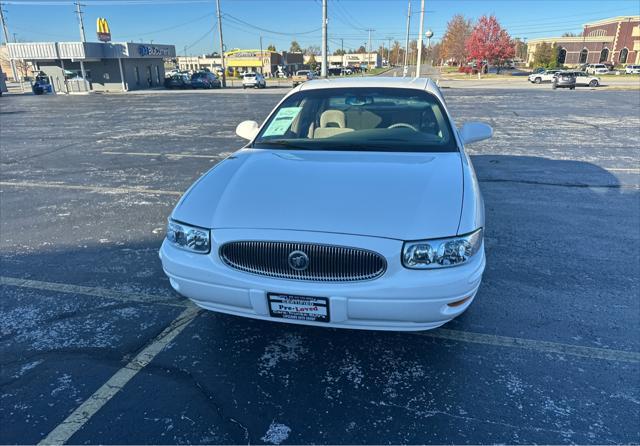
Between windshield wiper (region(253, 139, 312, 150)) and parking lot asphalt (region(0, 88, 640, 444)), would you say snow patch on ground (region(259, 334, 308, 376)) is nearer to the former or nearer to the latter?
parking lot asphalt (region(0, 88, 640, 444))

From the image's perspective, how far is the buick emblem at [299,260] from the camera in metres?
2.28

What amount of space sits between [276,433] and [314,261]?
2.89 ft

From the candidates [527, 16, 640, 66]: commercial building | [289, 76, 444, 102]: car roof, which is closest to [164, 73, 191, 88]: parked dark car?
[289, 76, 444, 102]: car roof

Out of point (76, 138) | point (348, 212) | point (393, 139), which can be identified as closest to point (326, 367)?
point (348, 212)

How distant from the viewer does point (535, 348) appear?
279cm

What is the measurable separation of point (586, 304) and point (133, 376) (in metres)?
3.25

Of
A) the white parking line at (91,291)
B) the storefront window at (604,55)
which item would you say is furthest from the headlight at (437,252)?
the storefront window at (604,55)

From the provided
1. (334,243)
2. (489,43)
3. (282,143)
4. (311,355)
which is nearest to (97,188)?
(282,143)

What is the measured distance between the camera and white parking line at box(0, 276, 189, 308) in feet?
11.1

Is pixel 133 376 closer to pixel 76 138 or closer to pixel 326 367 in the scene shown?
pixel 326 367

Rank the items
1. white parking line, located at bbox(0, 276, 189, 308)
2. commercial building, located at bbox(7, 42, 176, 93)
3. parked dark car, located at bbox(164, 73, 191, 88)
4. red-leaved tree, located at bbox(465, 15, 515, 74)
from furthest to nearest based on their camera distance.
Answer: red-leaved tree, located at bbox(465, 15, 515, 74) → parked dark car, located at bbox(164, 73, 191, 88) → commercial building, located at bbox(7, 42, 176, 93) → white parking line, located at bbox(0, 276, 189, 308)

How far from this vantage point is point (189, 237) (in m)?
2.54

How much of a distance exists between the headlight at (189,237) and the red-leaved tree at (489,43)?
67914 mm

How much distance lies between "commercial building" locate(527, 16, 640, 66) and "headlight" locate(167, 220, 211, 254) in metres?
98.8
